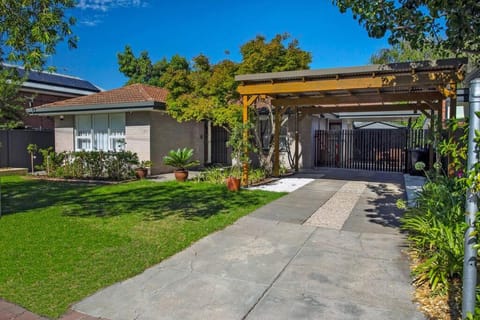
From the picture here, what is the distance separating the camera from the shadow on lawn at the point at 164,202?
7.60 meters

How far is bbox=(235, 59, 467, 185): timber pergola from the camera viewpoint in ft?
28.5

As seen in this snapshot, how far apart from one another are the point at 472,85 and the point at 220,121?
1071 centimetres

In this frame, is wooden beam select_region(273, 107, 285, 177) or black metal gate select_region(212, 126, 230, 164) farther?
black metal gate select_region(212, 126, 230, 164)

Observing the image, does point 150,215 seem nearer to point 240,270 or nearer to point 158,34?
point 240,270

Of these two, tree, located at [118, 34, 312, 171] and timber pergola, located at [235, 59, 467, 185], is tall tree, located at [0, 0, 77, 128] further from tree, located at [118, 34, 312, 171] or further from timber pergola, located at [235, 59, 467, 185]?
tree, located at [118, 34, 312, 171]

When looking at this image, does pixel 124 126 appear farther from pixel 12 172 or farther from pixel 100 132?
pixel 12 172

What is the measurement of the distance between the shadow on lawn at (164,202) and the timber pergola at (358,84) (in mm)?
1943

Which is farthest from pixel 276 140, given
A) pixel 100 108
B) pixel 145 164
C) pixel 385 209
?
pixel 100 108

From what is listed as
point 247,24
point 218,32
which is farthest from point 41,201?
point 218,32

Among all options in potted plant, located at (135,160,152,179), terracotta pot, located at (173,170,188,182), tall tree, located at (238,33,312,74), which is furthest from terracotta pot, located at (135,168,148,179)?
tall tree, located at (238,33,312,74)

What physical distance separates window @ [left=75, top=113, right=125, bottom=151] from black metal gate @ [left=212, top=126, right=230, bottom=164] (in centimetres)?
543

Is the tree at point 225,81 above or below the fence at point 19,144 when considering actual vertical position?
above

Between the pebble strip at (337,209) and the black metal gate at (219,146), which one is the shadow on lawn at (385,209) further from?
the black metal gate at (219,146)

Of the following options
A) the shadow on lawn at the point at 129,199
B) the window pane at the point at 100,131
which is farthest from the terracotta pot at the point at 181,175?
the window pane at the point at 100,131
